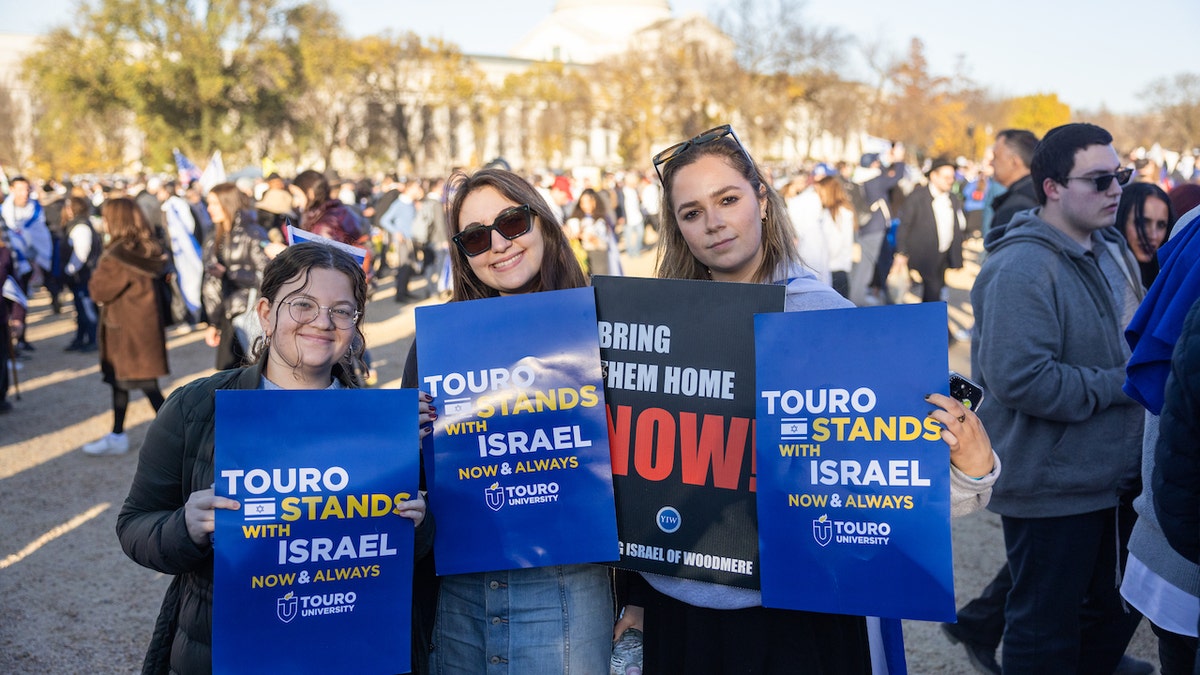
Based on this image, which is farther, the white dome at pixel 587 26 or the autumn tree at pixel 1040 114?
the white dome at pixel 587 26

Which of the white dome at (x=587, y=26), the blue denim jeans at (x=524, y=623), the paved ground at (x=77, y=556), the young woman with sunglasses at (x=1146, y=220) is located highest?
the white dome at (x=587, y=26)

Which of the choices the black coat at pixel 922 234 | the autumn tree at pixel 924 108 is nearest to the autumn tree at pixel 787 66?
the autumn tree at pixel 924 108

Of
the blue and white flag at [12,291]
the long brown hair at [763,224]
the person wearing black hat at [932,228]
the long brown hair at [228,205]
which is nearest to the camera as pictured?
the long brown hair at [763,224]

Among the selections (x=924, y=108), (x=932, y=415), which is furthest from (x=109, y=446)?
(x=924, y=108)

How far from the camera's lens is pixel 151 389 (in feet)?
24.2

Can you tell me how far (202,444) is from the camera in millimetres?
2158

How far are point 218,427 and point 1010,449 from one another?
2.59 m

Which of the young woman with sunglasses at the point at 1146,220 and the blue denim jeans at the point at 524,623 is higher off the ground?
the young woman with sunglasses at the point at 1146,220

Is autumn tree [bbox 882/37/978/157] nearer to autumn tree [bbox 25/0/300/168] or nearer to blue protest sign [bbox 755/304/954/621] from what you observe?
autumn tree [bbox 25/0/300/168]

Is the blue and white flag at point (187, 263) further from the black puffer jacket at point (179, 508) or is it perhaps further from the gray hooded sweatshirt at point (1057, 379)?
the gray hooded sweatshirt at point (1057, 379)

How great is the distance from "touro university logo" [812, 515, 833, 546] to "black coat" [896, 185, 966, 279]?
28.7 ft

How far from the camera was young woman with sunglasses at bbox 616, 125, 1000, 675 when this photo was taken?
7.00 feet

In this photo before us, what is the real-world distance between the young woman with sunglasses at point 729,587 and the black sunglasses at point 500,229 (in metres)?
0.39

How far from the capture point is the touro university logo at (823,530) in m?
2.03
